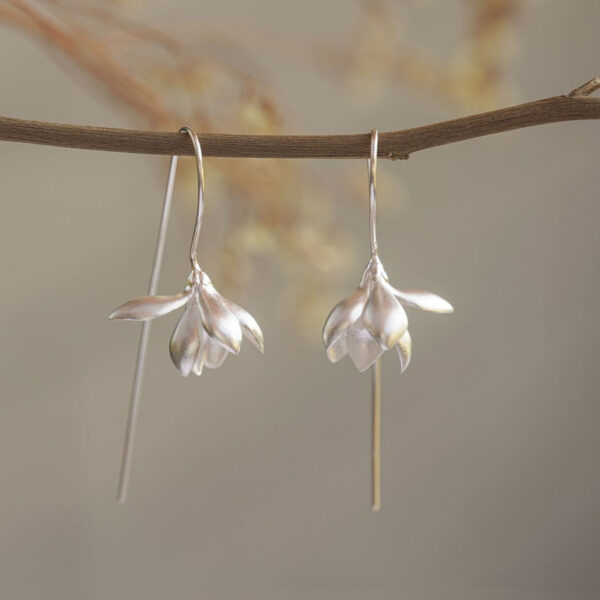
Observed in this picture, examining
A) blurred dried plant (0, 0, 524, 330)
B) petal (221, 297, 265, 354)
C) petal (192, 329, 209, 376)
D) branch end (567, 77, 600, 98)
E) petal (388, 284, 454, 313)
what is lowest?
petal (192, 329, 209, 376)

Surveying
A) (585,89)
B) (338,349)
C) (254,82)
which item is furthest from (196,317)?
(254,82)

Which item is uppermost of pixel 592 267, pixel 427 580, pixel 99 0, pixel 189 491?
pixel 99 0

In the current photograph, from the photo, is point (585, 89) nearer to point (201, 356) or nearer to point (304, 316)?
point (201, 356)

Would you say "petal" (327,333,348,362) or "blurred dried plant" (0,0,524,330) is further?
→ "blurred dried plant" (0,0,524,330)

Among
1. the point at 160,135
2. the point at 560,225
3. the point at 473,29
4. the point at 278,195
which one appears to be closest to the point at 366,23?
the point at 473,29

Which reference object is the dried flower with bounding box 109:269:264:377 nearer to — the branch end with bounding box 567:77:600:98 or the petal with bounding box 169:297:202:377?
the petal with bounding box 169:297:202:377

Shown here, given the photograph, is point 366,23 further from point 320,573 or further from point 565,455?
point 320,573

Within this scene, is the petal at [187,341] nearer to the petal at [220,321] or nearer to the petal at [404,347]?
the petal at [220,321]

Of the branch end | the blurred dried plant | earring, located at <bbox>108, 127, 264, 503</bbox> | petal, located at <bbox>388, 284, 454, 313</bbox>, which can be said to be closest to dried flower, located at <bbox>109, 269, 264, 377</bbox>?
earring, located at <bbox>108, 127, 264, 503</bbox>
